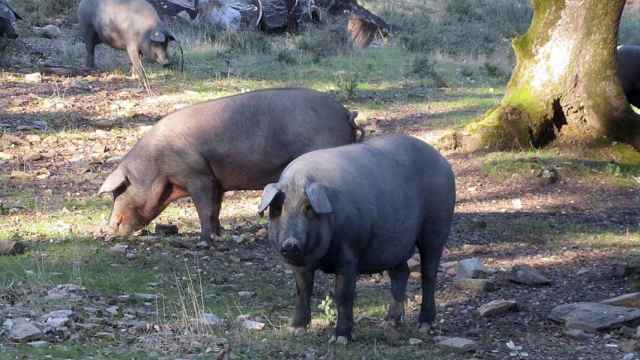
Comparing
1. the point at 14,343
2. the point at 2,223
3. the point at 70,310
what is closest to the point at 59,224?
the point at 2,223

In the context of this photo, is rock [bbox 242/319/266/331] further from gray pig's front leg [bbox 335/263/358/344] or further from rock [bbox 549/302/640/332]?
rock [bbox 549/302/640/332]

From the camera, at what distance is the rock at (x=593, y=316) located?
23.7 ft

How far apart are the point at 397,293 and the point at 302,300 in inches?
30.4

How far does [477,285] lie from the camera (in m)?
8.29

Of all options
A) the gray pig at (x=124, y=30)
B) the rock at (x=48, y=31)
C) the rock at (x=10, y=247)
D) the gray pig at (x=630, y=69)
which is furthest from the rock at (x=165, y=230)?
the rock at (x=48, y=31)

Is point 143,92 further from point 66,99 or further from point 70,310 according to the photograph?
point 70,310

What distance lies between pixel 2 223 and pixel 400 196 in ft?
14.7

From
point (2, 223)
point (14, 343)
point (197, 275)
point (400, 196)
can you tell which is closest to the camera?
point (14, 343)

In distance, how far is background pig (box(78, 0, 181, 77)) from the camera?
59.9ft

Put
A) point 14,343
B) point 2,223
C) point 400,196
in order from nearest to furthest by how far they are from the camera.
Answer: point 14,343 → point 400,196 → point 2,223

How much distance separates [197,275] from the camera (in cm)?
849

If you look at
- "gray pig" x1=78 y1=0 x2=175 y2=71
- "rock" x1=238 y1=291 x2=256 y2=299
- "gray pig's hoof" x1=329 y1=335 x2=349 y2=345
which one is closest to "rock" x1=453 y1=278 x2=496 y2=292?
"rock" x1=238 y1=291 x2=256 y2=299

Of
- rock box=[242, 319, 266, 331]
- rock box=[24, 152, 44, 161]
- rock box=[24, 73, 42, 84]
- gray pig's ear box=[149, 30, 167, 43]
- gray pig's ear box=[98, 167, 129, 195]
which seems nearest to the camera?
rock box=[242, 319, 266, 331]

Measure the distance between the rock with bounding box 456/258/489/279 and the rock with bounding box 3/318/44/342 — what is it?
3.39 m
